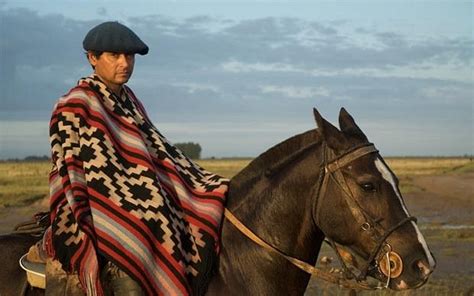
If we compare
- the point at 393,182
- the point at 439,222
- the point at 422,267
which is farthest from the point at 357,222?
the point at 439,222

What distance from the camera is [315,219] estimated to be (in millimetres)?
4855

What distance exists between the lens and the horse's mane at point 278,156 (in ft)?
16.7

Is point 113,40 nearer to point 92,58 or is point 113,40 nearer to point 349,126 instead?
point 92,58

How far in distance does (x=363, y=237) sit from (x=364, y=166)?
475 millimetres

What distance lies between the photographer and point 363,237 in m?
4.69

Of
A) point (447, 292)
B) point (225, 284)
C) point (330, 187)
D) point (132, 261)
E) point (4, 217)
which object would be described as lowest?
point (4, 217)

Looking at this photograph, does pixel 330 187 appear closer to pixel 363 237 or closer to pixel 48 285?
pixel 363 237

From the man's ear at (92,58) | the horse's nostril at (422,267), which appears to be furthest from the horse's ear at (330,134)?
the man's ear at (92,58)

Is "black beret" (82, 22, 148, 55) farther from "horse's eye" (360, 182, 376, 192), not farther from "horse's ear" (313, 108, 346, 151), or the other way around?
"horse's eye" (360, 182, 376, 192)

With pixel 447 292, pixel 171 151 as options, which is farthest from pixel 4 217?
pixel 171 151

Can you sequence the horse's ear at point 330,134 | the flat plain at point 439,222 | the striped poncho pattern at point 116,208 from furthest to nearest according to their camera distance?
the flat plain at point 439,222 → the horse's ear at point 330,134 → the striped poncho pattern at point 116,208

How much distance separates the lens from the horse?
15.2 ft

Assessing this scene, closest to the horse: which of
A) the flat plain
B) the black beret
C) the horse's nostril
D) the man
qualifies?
the horse's nostril

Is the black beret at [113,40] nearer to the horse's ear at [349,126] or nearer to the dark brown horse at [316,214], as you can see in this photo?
the dark brown horse at [316,214]
